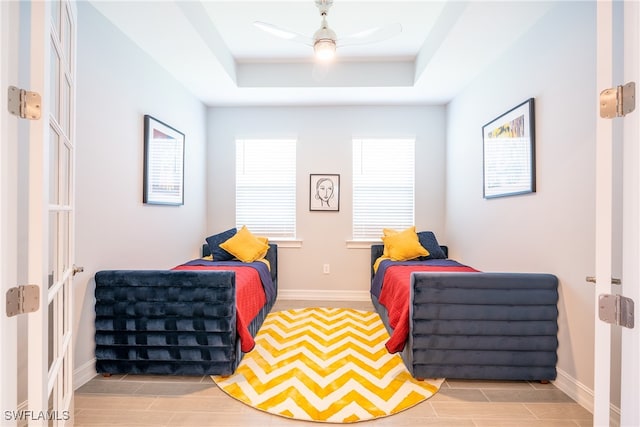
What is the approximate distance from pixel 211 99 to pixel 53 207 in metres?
3.07

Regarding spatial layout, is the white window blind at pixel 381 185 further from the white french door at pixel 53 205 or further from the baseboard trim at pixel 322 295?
the white french door at pixel 53 205

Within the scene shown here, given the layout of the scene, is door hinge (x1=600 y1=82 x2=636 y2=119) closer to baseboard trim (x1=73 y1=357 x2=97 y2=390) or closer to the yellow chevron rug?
the yellow chevron rug

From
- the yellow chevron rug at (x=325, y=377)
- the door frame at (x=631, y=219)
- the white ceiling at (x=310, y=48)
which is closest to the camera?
the door frame at (x=631, y=219)

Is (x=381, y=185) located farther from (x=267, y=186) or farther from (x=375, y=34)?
(x=375, y=34)

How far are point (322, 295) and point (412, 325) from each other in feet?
7.00

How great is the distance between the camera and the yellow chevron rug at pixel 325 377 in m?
1.87

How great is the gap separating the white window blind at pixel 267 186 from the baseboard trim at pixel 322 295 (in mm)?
767

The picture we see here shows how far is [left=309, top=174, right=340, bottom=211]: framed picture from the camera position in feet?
13.5

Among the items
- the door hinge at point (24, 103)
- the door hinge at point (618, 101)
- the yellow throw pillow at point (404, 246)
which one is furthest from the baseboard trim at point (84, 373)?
the door hinge at point (618, 101)

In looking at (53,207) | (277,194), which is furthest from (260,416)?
(277,194)

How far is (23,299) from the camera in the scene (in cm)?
96

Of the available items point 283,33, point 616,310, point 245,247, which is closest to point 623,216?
point 616,310

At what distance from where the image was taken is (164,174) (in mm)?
3100

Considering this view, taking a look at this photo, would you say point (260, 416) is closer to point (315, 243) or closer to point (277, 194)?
point (315, 243)
